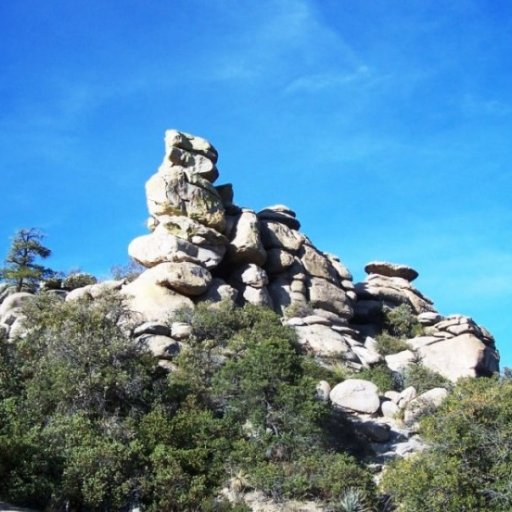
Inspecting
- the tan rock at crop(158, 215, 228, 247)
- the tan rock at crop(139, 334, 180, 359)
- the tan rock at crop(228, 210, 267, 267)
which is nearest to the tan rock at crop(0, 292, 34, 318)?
the tan rock at crop(158, 215, 228, 247)

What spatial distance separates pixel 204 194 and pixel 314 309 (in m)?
9.59

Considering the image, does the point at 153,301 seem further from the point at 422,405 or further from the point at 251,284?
the point at 422,405

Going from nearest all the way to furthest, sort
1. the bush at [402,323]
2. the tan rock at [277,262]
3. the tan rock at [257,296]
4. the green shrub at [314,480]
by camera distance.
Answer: the green shrub at [314,480]
the tan rock at [257,296]
the tan rock at [277,262]
the bush at [402,323]

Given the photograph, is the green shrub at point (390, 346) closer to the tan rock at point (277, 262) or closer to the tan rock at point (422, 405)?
the tan rock at point (277, 262)

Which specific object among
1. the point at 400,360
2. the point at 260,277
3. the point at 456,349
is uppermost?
the point at 260,277

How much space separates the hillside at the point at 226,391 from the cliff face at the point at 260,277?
0.13 m

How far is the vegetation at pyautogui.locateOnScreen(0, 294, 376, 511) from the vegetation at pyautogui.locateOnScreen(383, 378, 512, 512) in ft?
7.98

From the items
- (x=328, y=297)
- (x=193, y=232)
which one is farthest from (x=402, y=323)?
(x=193, y=232)

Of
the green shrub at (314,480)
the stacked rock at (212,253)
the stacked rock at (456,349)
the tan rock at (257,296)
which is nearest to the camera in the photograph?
the green shrub at (314,480)

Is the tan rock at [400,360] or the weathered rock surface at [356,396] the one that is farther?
the tan rock at [400,360]

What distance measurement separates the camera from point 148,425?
24.7m

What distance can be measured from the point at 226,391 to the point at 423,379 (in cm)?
1143

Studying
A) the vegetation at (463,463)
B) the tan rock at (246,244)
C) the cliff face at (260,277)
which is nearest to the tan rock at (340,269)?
the cliff face at (260,277)

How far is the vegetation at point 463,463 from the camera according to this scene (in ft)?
66.6
